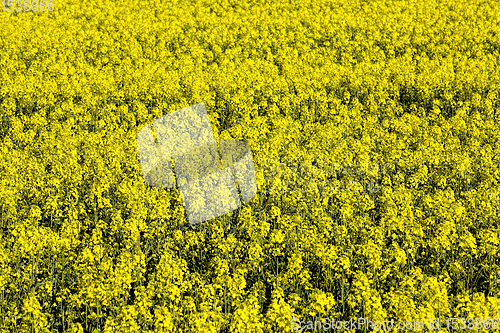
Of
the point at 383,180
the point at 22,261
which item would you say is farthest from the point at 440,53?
the point at 22,261

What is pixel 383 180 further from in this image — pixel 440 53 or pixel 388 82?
pixel 440 53

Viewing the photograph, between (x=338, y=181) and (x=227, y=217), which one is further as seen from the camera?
(x=338, y=181)

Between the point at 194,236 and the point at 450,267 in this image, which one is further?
the point at 194,236

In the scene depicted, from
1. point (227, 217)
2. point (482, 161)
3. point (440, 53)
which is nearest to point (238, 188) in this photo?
point (227, 217)

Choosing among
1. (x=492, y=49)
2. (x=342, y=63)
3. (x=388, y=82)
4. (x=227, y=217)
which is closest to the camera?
(x=227, y=217)

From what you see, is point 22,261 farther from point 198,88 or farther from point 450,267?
point 198,88

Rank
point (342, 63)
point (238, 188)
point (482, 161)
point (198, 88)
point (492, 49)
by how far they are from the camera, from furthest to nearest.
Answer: point (492, 49) → point (342, 63) → point (198, 88) → point (482, 161) → point (238, 188)
